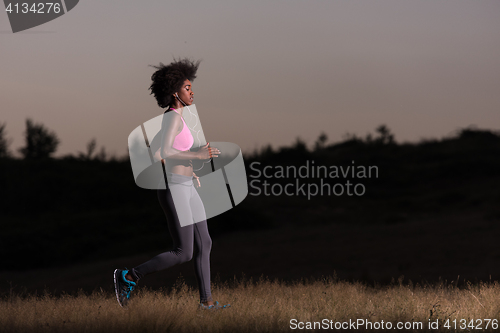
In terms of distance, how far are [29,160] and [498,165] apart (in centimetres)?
3198

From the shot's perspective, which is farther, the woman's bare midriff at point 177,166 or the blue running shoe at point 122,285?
the blue running shoe at point 122,285

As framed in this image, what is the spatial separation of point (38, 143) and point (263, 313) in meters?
32.3

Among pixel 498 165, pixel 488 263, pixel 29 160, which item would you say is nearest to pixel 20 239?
pixel 29 160

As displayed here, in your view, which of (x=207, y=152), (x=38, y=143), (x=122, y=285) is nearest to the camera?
(x=207, y=152)

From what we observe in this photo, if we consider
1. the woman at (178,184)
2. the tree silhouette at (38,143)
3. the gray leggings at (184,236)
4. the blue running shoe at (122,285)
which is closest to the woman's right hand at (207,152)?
the woman at (178,184)

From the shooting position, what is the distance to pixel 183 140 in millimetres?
4629

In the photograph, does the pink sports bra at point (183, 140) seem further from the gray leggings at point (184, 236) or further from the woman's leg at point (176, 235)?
the woman's leg at point (176, 235)

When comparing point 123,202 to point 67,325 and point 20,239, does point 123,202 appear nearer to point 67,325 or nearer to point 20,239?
point 20,239

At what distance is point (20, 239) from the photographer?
22.4m

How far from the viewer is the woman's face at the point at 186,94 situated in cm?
472

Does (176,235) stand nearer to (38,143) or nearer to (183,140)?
(183,140)

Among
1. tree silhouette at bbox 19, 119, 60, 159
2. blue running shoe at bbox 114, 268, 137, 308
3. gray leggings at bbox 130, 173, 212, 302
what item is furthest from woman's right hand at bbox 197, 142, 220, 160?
tree silhouette at bbox 19, 119, 60, 159

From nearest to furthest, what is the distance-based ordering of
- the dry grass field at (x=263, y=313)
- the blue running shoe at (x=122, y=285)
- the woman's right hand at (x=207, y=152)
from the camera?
the dry grass field at (x=263, y=313) < the woman's right hand at (x=207, y=152) < the blue running shoe at (x=122, y=285)

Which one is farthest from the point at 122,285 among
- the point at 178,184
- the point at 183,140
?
the point at 183,140
